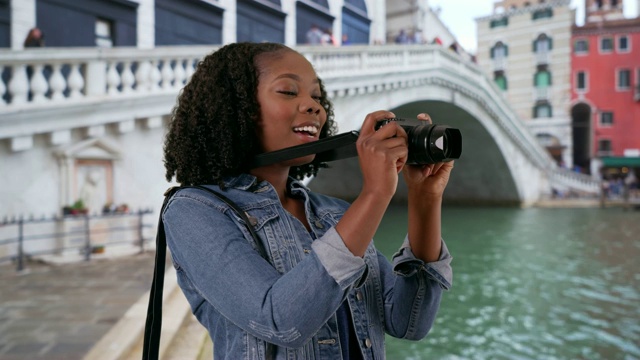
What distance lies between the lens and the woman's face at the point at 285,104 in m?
0.64

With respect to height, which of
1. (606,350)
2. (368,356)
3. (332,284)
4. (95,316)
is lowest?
(606,350)

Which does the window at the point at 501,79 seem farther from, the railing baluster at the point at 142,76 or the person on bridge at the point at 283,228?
the person on bridge at the point at 283,228

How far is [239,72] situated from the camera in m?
0.64

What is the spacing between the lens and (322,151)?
576 mm

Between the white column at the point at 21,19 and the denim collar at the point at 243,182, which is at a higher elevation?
the white column at the point at 21,19

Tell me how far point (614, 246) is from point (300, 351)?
245 inches

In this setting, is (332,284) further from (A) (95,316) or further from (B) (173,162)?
(A) (95,316)

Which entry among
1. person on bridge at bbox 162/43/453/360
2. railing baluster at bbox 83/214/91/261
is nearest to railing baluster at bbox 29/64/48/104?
railing baluster at bbox 83/214/91/261

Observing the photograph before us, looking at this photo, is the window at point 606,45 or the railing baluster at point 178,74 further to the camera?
the window at point 606,45

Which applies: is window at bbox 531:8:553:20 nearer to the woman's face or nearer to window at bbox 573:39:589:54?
window at bbox 573:39:589:54

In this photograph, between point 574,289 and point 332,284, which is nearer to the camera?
point 332,284

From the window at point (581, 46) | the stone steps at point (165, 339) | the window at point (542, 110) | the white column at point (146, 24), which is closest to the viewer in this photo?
the stone steps at point (165, 339)

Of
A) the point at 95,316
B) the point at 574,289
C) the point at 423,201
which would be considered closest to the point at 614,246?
the point at 574,289

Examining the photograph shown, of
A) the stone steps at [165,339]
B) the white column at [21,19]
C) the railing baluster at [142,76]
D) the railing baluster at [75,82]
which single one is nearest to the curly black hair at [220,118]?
the stone steps at [165,339]
